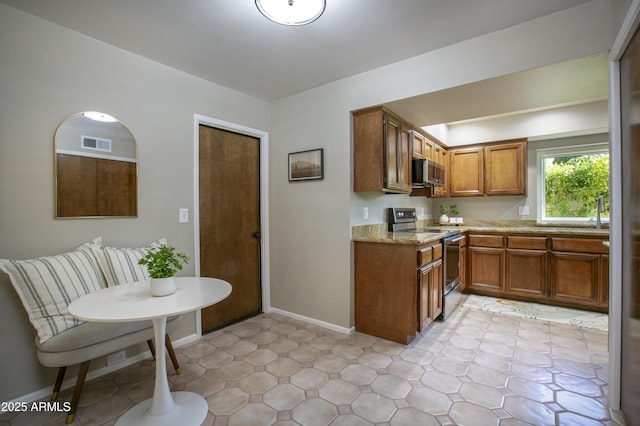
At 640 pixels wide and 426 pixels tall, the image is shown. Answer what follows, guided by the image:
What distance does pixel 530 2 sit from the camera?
1.82m

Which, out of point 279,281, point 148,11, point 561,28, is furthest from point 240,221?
point 561,28

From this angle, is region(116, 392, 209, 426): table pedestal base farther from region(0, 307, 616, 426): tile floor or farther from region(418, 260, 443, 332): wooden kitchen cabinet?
region(418, 260, 443, 332): wooden kitchen cabinet

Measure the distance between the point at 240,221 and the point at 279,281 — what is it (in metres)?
0.83

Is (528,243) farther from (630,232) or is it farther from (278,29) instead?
(278,29)

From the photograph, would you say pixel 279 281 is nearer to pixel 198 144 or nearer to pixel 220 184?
pixel 220 184

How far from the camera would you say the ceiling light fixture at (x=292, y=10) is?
1664 millimetres

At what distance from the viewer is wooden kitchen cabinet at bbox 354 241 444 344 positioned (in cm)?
258

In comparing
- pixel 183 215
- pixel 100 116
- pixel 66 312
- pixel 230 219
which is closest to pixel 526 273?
pixel 230 219

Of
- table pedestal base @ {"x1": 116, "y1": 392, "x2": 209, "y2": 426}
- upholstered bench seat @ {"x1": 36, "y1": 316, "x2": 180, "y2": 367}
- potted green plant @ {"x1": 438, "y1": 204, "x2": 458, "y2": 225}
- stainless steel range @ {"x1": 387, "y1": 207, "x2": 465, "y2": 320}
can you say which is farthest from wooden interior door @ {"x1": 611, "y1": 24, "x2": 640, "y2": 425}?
potted green plant @ {"x1": 438, "y1": 204, "x2": 458, "y2": 225}

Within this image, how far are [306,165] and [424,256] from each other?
149cm

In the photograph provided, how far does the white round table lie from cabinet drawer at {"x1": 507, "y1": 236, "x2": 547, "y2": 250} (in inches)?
143

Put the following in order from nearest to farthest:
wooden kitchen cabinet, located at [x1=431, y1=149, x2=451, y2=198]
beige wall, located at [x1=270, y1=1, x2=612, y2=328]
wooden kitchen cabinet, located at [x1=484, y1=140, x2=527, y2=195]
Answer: beige wall, located at [x1=270, y1=1, x2=612, y2=328] < wooden kitchen cabinet, located at [x1=484, y1=140, x2=527, y2=195] < wooden kitchen cabinet, located at [x1=431, y1=149, x2=451, y2=198]

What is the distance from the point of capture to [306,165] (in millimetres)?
3156

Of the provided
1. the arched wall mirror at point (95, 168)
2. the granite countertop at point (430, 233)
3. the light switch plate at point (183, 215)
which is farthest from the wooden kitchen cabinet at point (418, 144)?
the arched wall mirror at point (95, 168)
